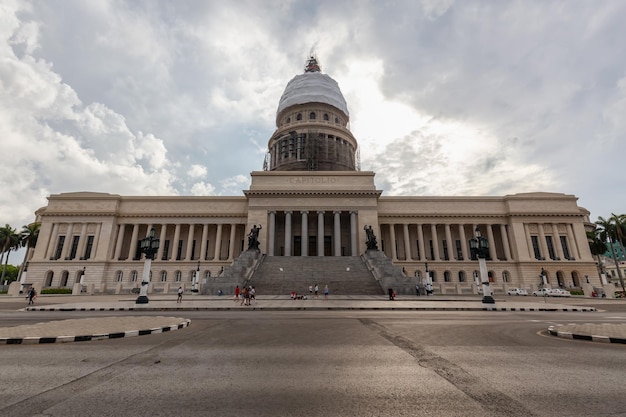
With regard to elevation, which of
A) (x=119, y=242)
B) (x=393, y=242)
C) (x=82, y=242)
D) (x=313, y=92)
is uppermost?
(x=313, y=92)

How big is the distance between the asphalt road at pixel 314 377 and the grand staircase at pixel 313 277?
77.8ft

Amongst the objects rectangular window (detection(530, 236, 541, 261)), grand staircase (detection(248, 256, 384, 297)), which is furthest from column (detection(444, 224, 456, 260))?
grand staircase (detection(248, 256, 384, 297))

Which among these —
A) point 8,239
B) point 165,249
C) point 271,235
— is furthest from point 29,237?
point 271,235

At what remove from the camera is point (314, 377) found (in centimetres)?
545

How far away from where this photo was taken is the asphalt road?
411 centimetres

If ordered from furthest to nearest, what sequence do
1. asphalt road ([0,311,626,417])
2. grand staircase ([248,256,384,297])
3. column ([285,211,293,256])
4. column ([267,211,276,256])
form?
1. column ([285,211,293,256])
2. column ([267,211,276,256])
3. grand staircase ([248,256,384,297])
4. asphalt road ([0,311,626,417])

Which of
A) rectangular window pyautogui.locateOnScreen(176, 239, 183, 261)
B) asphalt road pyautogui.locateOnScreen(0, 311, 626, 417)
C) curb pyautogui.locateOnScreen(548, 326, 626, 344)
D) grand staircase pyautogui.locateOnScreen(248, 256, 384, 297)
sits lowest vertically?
asphalt road pyautogui.locateOnScreen(0, 311, 626, 417)

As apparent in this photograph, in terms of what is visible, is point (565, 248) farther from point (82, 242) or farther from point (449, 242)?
point (82, 242)

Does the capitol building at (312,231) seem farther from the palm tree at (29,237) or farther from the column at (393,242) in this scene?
the palm tree at (29,237)

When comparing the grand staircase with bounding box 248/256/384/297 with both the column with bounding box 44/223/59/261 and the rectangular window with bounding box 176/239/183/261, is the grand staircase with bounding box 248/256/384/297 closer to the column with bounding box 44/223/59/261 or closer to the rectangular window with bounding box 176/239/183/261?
the rectangular window with bounding box 176/239/183/261

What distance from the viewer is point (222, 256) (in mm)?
55875

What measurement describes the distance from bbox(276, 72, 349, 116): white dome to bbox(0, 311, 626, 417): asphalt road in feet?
213

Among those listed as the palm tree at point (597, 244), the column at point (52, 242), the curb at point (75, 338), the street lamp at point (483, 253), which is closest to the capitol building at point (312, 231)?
the column at point (52, 242)

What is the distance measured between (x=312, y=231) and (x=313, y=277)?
63.4ft
